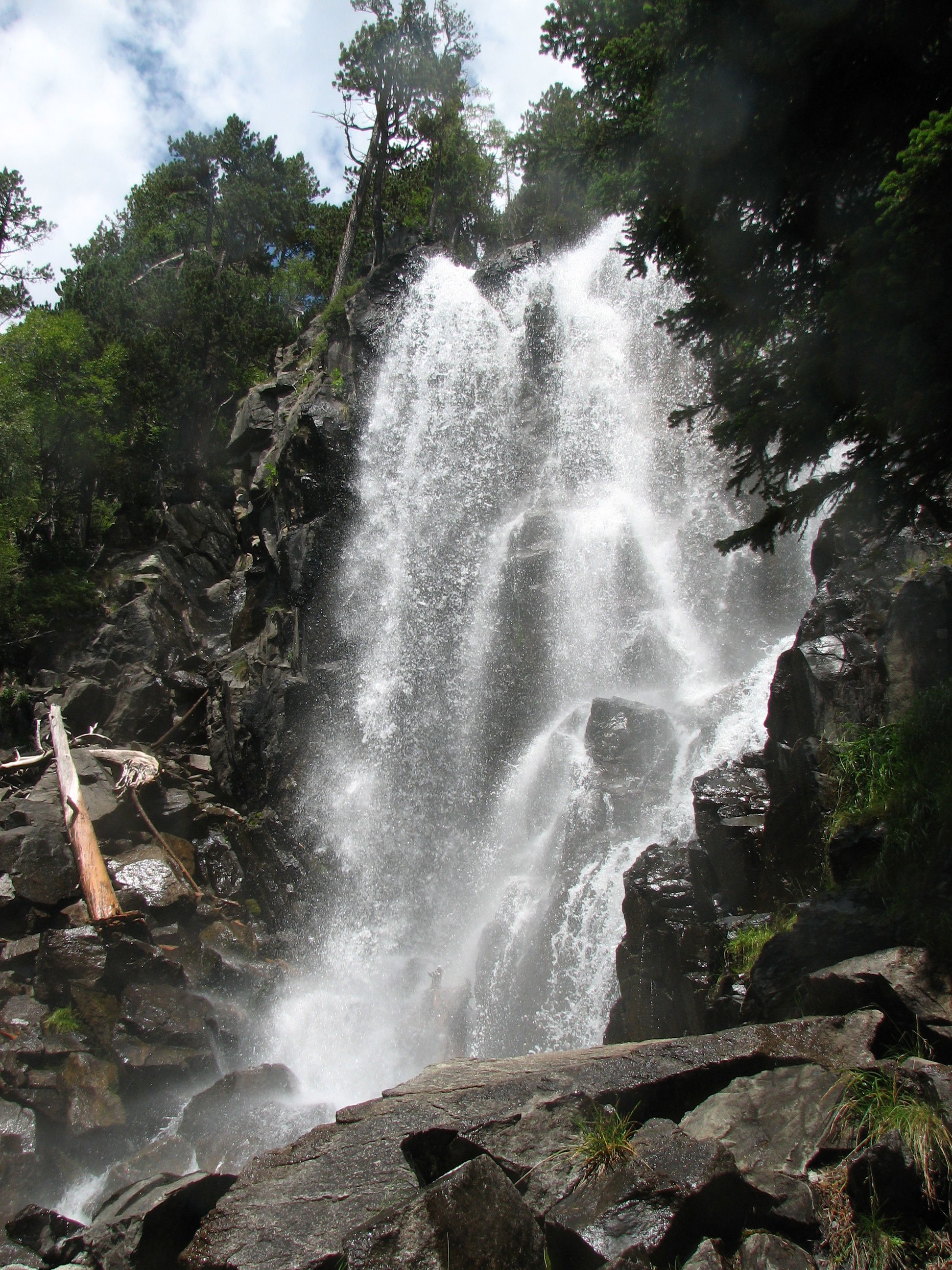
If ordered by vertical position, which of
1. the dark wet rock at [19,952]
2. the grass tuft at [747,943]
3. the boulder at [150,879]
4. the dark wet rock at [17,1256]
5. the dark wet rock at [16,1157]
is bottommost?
the dark wet rock at [17,1256]

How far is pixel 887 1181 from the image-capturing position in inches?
142

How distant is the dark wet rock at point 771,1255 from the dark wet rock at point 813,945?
219cm

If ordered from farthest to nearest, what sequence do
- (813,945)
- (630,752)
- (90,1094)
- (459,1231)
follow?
(630,752)
(90,1094)
(813,945)
(459,1231)

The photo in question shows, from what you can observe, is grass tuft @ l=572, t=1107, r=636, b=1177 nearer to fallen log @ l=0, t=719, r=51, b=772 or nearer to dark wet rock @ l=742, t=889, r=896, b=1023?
dark wet rock @ l=742, t=889, r=896, b=1023

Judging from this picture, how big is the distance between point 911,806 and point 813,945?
1.42m

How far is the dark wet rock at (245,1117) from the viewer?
10.3m

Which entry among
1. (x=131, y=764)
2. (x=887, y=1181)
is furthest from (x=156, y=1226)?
(x=131, y=764)

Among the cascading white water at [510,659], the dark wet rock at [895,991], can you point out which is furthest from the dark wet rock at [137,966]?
the dark wet rock at [895,991]

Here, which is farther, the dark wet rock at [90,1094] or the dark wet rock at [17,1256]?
the dark wet rock at [90,1094]

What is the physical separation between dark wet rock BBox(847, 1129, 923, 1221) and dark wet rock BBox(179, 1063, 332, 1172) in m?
8.80

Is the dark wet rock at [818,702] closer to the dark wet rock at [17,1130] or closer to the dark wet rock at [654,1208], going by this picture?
the dark wet rock at [654,1208]

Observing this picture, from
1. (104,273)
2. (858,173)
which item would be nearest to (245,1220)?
(858,173)

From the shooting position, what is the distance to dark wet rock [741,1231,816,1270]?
344 cm

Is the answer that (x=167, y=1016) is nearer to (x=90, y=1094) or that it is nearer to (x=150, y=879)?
(x=90, y=1094)
